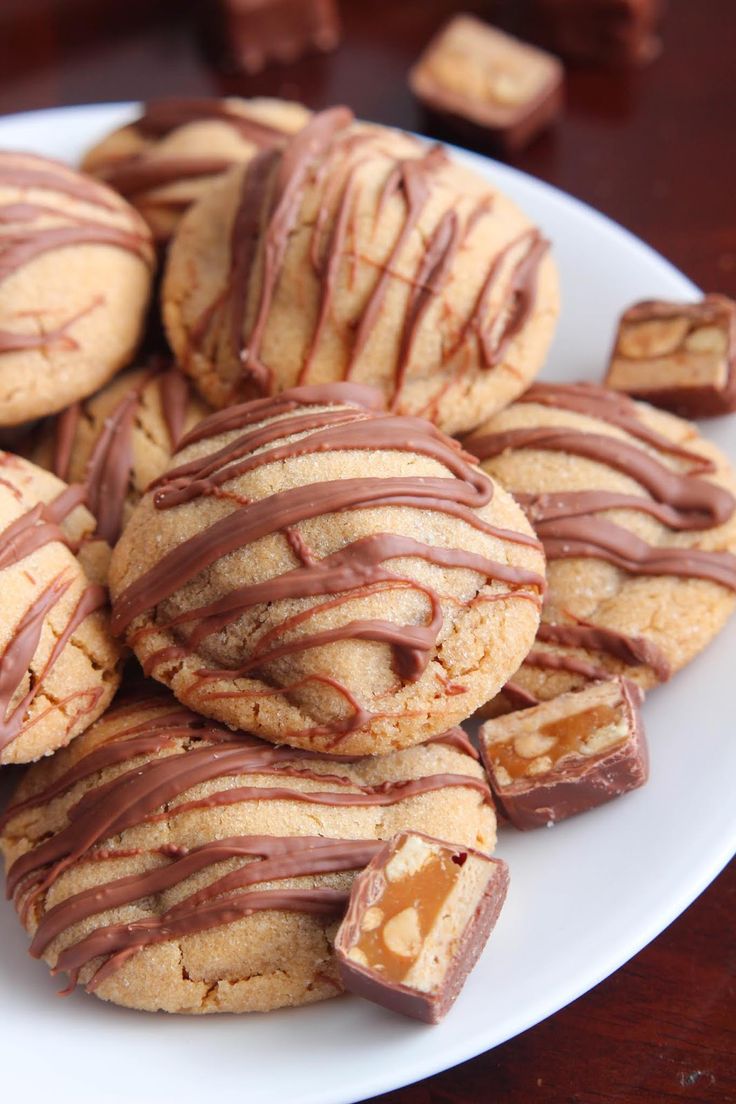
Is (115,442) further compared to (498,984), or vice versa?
(115,442)

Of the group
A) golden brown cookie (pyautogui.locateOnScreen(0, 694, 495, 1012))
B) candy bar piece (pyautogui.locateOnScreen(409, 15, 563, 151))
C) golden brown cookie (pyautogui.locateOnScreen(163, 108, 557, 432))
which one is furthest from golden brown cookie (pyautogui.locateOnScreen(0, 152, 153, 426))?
candy bar piece (pyautogui.locateOnScreen(409, 15, 563, 151))

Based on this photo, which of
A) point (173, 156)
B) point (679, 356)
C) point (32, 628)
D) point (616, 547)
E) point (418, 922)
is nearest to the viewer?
point (418, 922)

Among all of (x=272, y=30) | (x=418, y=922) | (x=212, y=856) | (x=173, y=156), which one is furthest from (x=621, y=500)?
(x=272, y=30)

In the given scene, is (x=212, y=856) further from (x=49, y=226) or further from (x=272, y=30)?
(x=272, y=30)

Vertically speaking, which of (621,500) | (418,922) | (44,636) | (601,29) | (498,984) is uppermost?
(601,29)

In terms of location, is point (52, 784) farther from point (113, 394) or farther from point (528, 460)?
point (528, 460)

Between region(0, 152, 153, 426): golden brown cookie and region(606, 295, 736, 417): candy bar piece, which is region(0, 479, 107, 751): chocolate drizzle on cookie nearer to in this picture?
region(0, 152, 153, 426): golden brown cookie
